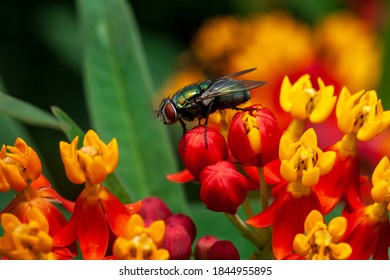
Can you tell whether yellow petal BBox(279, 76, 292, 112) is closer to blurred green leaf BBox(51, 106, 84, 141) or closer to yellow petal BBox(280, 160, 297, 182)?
yellow petal BBox(280, 160, 297, 182)

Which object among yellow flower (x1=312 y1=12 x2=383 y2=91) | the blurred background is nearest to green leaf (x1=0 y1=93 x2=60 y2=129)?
the blurred background

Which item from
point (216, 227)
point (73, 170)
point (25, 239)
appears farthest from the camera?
point (216, 227)

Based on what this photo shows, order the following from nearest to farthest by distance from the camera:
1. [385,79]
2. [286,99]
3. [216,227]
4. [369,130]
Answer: [369,130]
[286,99]
[216,227]
[385,79]

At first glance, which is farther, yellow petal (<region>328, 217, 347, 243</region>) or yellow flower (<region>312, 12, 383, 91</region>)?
yellow flower (<region>312, 12, 383, 91</region>)

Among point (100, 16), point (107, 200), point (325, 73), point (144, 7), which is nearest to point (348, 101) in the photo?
point (107, 200)

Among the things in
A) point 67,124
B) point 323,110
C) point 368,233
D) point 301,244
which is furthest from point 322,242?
point 67,124

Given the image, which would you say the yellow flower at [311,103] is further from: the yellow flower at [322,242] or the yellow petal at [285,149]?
the yellow flower at [322,242]

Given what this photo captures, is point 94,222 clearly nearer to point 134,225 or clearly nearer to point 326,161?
point 134,225

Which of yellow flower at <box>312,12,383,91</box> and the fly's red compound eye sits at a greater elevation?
the fly's red compound eye
